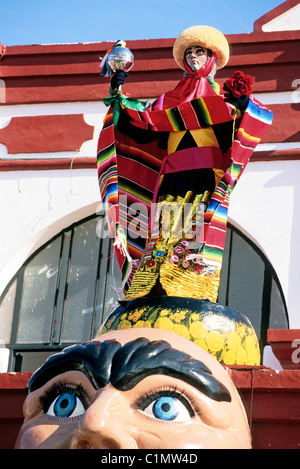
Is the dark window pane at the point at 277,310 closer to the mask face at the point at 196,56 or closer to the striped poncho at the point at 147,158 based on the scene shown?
the striped poncho at the point at 147,158

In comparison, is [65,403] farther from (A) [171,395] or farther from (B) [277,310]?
(B) [277,310]

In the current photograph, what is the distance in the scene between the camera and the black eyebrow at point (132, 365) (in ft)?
9.92

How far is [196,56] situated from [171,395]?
2611 millimetres

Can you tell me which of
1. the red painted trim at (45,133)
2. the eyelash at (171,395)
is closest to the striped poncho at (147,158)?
the eyelash at (171,395)

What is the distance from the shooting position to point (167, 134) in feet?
16.3

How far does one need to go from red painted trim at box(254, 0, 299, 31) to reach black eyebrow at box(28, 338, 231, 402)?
525 centimetres

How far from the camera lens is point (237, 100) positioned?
4.60 m

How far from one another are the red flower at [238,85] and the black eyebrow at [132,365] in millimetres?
1815

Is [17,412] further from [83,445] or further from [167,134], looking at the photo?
[167,134]

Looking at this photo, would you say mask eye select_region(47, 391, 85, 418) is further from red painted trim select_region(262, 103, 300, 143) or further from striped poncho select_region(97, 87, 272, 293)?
red painted trim select_region(262, 103, 300, 143)

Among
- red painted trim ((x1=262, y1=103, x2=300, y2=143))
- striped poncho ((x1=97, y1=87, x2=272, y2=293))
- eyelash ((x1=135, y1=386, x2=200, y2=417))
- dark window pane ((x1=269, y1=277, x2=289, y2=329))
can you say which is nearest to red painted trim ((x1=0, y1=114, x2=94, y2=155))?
red painted trim ((x1=262, y1=103, x2=300, y2=143))

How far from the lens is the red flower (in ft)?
14.7
